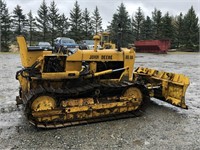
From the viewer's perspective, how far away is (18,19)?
45656mm

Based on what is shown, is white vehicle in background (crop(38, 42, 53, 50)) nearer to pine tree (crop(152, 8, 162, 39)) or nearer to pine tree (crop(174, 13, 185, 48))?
pine tree (crop(152, 8, 162, 39))

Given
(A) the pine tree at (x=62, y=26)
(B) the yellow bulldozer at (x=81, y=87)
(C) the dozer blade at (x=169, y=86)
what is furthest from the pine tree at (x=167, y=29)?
(B) the yellow bulldozer at (x=81, y=87)

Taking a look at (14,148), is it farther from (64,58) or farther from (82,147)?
(64,58)

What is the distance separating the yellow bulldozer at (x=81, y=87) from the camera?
607cm

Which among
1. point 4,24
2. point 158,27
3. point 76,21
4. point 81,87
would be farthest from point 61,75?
point 158,27

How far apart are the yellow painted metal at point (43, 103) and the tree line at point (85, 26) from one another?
36065 millimetres

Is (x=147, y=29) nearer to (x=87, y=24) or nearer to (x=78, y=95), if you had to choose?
Result: (x=87, y=24)

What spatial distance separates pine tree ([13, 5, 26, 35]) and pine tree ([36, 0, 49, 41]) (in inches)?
116

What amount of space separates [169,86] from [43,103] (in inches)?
142

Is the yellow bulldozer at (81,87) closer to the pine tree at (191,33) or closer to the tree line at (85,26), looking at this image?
the tree line at (85,26)

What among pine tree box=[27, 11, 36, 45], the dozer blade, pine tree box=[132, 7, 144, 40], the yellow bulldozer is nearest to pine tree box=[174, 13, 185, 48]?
pine tree box=[132, 7, 144, 40]

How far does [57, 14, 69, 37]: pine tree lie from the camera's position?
4866 cm

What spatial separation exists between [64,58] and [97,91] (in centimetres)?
117

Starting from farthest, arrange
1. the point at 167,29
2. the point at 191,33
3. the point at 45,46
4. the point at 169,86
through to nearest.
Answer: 1. the point at 167,29
2. the point at 191,33
3. the point at 45,46
4. the point at 169,86
